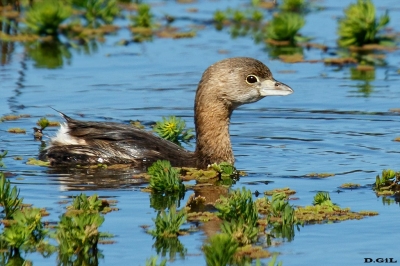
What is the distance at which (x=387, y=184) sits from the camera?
915cm

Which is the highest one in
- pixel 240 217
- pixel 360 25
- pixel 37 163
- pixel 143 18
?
pixel 143 18

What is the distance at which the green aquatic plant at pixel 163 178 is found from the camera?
29.5 feet

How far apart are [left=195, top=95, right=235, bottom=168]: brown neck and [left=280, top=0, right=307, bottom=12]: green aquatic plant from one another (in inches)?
325

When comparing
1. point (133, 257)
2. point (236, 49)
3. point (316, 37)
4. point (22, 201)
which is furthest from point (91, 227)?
point (316, 37)

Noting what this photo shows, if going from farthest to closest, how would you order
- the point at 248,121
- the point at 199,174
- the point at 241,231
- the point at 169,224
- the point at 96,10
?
the point at 96,10 < the point at 248,121 < the point at 199,174 < the point at 169,224 < the point at 241,231

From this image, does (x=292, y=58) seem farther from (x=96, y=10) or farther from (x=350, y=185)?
(x=350, y=185)

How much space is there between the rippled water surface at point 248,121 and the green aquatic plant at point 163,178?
150mm

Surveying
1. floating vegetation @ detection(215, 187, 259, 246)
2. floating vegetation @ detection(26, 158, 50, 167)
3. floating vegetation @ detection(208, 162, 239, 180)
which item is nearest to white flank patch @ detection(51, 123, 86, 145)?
floating vegetation @ detection(26, 158, 50, 167)

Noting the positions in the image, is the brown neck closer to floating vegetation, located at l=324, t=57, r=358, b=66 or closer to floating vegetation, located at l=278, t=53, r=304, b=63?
floating vegetation, located at l=278, t=53, r=304, b=63

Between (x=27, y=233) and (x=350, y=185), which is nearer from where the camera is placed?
(x=27, y=233)

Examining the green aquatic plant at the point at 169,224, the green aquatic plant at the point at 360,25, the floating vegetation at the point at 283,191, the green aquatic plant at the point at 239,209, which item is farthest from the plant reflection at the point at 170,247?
the green aquatic plant at the point at 360,25

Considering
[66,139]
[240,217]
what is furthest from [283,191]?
[66,139]

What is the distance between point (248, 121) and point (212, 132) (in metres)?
1.98

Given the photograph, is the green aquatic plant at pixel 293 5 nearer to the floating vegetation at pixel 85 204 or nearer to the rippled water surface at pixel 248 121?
the rippled water surface at pixel 248 121
